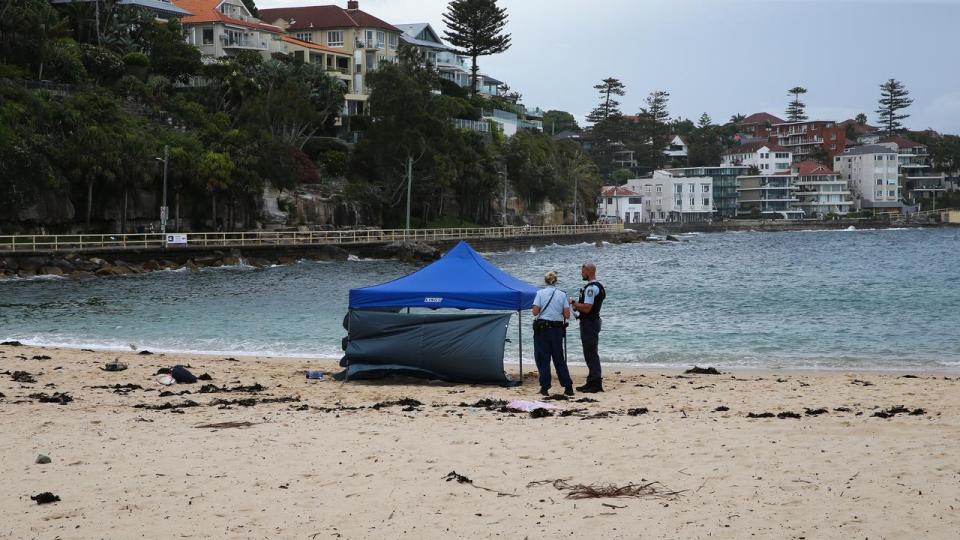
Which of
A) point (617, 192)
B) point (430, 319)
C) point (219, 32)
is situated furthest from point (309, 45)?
point (430, 319)

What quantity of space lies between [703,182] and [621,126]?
25223 millimetres

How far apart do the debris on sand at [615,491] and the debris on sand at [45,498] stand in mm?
3724

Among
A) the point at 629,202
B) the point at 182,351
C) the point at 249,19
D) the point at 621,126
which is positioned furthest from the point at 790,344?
the point at 621,126

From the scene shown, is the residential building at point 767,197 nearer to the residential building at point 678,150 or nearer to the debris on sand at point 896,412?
the residential building at point 678,150

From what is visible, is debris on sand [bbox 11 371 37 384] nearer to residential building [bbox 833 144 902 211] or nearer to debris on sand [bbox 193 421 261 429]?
debris on sand [bbox 193 421 261 429]

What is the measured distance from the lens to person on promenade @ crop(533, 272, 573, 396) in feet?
42.3

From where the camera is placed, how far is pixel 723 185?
16212 centimetres

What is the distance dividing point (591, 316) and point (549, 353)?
776mm

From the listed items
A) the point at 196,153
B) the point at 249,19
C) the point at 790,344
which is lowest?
the point at 790,344

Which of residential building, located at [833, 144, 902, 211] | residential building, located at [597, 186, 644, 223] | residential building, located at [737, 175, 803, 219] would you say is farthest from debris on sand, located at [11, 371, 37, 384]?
residential building, located at [833, 144, 902, 211]

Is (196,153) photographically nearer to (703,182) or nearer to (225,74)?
(225,74)

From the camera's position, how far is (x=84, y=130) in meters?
54.6

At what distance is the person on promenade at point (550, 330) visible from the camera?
12.9m

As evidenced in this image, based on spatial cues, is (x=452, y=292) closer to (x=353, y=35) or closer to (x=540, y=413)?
(x=540, y=413)
